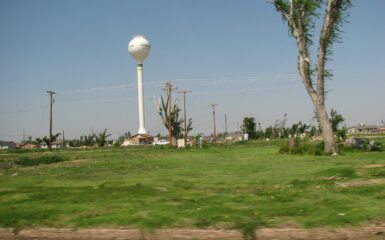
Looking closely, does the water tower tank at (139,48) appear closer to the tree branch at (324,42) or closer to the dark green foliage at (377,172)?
the tree branch at (324,42)

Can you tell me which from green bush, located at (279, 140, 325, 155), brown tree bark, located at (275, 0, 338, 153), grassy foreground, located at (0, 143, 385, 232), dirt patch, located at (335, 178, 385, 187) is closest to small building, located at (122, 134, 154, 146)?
green bush, located at (279, 140, 325, 155)

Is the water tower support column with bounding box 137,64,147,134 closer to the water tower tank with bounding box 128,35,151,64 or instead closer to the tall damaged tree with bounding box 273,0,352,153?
the water tower tank with bounding box 128,35,151,64

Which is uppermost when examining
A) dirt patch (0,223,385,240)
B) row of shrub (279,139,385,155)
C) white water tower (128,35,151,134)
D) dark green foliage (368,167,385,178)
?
white water tower (128,35,151,134)

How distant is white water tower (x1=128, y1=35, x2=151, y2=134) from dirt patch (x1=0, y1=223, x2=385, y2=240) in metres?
81.6

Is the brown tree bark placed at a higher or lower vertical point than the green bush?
higher

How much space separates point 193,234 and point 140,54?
274 feet

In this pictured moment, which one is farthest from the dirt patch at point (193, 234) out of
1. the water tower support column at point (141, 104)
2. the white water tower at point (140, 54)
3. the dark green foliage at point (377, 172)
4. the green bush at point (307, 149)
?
the water tower support column at point (141, 104)

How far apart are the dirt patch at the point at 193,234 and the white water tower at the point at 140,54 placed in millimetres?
81647

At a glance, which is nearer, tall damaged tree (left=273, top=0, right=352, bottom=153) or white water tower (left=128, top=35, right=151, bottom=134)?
tall damaged tree (left=273, top=0, right=352, bottom=153)

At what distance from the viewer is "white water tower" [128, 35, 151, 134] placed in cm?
8456

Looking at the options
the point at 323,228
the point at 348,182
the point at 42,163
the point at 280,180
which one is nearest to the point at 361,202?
the point at 323,228

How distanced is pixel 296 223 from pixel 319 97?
18294 mm

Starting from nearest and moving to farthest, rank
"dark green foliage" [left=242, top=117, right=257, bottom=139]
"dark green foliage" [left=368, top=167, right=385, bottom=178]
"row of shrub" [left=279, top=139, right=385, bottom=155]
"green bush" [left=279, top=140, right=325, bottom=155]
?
"dark green foliage" [left=368, top=167, right=385, bottom=178] → "green bush" [left=279, top=140, right=325, bottom=155] → "row of shrub" [left=279, top=139, right=385, bottom=155] → "dark green foliage" [left=242, top=117, right=257, bottom=139]

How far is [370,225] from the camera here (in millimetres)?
5289
